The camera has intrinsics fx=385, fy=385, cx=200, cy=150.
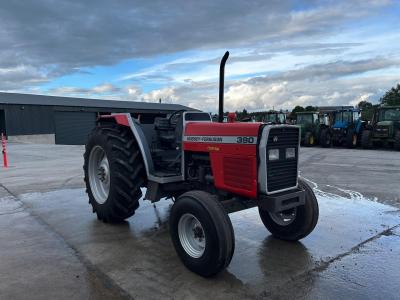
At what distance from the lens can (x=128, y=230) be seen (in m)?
5.00

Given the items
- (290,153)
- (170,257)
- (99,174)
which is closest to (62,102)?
(99,174)

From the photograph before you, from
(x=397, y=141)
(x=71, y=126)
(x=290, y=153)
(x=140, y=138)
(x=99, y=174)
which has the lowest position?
(x=397, y=141)

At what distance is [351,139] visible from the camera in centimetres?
1997

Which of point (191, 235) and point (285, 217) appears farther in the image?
point (285, 217)

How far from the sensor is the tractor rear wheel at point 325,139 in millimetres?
20797

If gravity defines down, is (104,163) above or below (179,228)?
above

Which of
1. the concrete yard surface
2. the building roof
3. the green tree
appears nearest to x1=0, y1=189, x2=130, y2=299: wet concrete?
the concrete yard surface

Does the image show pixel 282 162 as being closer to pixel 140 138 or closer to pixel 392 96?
pixel 140 138

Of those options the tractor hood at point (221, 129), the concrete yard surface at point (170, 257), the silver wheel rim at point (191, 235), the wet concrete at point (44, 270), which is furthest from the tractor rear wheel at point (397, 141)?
the wet concrete at point (44, 270)

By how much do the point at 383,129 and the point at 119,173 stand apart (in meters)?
17.2

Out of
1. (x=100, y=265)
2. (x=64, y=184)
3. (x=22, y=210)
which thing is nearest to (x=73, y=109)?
(x=64, y=184)

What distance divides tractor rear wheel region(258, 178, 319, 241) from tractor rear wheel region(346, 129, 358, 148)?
16.7 m

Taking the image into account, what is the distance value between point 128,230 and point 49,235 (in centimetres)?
98

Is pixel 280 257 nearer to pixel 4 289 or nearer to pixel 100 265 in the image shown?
pixel 100 265
